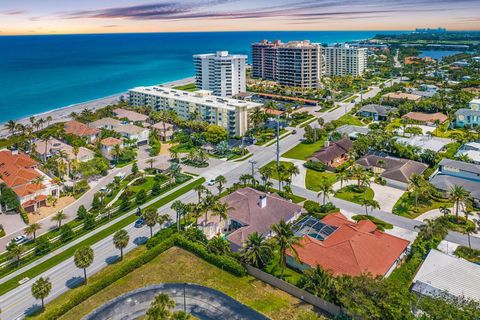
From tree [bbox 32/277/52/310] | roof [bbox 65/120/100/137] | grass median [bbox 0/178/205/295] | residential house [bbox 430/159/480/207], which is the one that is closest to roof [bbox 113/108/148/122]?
roof [bbox 65/120/100/137]

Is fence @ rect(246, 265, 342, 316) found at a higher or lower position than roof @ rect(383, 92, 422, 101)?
lower

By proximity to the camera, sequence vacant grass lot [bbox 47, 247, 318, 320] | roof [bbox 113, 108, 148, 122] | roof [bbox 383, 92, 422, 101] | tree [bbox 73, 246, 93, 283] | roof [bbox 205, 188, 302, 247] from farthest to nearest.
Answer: roof [bbox 383, 92, 422, 101], roof [bbox 113, 108, 148, 122], roof [bbox 205, 188, 302, 247], tree [bbox 73, 246, 93, 283], vacant grass lot [bbox 47, 247, 318, 320]

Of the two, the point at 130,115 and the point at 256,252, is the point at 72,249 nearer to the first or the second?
the point at 256,252

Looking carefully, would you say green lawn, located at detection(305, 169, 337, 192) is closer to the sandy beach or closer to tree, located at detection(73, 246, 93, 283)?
tree, located at detection(73, 246, 93, 283)

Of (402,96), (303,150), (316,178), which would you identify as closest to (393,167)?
(316,178)

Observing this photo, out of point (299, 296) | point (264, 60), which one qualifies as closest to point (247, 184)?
point (299, 296)
